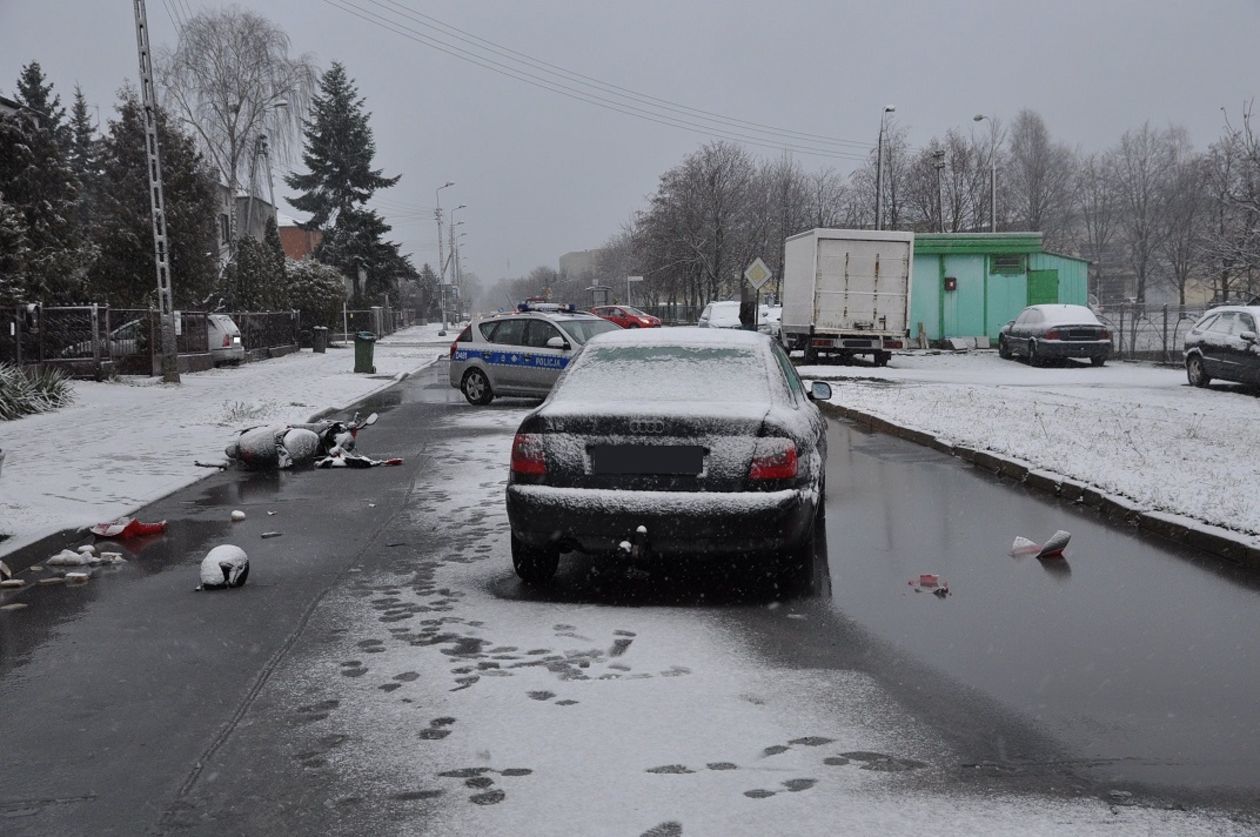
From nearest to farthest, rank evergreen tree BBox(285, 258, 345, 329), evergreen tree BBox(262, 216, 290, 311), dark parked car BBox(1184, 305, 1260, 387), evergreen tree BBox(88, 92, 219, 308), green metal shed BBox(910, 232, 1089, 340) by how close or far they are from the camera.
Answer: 1. dark parked car BBox(1184, 305, 1260, 387)
2. evergreen tree BBox(88, 92, 219, 308)
3. green metal shed BBox(910, 232, 1089, 340)
4. evergreen tree BBox(262, 216, 290, 311)
5. evergreen tree BBox(285, 258, 345, 329)

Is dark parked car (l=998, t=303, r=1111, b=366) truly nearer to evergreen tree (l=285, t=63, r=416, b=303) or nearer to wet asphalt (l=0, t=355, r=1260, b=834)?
wet asphalt (l=0, t=355, r=1260, b=834)

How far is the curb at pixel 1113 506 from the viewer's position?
7.29 m

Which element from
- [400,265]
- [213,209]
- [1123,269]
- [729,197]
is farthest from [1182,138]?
[213,209]

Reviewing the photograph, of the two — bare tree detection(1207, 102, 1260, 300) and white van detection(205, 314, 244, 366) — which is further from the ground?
bare tree detection(1207, 102, 1260, 300)

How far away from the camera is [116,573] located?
7406 mm

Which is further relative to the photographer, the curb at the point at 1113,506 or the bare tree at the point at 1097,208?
the bare tree at the point at 1097,208

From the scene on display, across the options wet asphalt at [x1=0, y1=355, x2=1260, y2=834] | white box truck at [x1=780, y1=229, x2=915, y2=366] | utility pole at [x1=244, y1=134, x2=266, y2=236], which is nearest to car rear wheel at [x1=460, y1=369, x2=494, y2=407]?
wet asphalt at [x1=0, y1=355, x2=1260, y2=834]

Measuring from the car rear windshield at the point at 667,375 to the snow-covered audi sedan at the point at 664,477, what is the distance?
1.1 inches

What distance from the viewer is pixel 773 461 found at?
20.2 ft

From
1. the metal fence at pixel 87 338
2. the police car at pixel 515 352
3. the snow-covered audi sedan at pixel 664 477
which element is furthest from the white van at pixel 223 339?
the snow-covered audi sedan at pixel 664 477

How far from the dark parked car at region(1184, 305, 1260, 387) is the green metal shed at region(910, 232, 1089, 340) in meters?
15.6

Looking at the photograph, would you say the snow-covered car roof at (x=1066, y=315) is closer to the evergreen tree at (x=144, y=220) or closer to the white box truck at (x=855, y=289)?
the white box truck at (x=855, y=289)

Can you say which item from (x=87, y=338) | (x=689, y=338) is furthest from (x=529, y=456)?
(x=87, y=338)

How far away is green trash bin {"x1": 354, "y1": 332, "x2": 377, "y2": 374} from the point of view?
96.3ft
